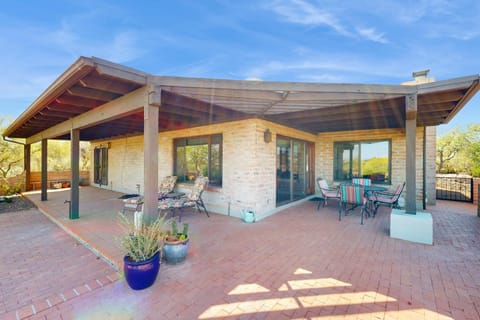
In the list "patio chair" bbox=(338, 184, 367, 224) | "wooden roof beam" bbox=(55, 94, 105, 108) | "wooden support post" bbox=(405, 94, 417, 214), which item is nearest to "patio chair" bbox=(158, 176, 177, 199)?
"wooden roof beam" bbox=(55, 94, 105, 108)

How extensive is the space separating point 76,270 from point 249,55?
8369mm

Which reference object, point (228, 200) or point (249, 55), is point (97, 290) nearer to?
point (228, 200)

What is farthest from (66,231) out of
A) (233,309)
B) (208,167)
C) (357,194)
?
(357,194)

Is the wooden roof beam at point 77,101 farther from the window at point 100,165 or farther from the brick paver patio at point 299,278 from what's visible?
the window at point 100,165

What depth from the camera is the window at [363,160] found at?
22.9 feet

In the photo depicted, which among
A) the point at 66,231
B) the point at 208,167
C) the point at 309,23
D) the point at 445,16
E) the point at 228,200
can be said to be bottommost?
the point at 66,231

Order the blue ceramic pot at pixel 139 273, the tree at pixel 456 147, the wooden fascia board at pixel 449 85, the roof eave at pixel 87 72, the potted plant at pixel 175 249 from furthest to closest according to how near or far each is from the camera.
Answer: the tree at pixel 456 147 < the wooden fascia board at pixel 449 85 < the potted plant at pixel 175 249 < the roof eave at pixel 87 72 < the blue ceramic pot at pixel 139 273

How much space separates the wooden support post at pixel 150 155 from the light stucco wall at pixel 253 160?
95.2 inches

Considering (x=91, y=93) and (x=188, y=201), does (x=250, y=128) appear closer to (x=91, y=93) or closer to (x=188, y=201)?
(x=188, y=201)

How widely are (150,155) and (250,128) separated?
2607 mm

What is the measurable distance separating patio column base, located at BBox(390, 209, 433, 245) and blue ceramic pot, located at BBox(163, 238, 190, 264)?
12.3ft

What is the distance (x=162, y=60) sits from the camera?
8656 millimetres

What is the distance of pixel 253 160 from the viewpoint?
5.06m

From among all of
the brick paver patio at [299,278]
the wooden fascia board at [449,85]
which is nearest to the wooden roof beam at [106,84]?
the brick paver patio at [299,278]
